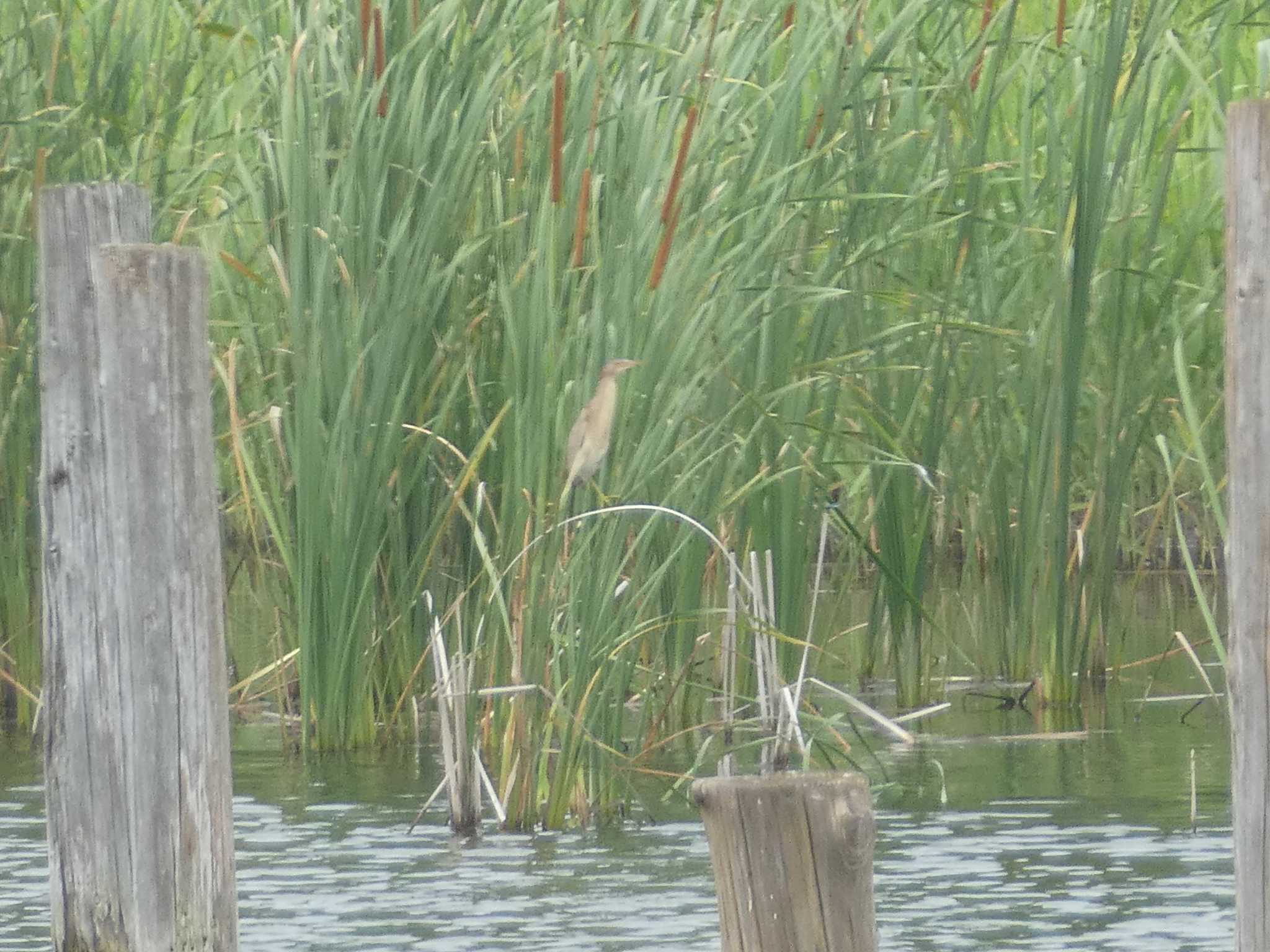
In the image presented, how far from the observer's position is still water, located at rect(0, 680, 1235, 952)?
5508mm

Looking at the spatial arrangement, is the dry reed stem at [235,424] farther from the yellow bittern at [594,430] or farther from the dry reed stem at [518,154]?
the yellow bittern at [594,430]

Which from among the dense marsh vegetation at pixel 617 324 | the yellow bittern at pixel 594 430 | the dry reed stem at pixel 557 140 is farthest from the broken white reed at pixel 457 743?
the dry reed stem at pixel 557 140

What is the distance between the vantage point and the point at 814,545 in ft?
34.4

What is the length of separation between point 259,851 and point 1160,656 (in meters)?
3.18

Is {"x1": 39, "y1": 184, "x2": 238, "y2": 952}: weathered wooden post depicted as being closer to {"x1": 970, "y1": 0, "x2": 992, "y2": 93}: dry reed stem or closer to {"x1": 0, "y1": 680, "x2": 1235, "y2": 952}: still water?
{"x1": 0, "y1": 680, "x2": 1235, "y2": 952}: still water

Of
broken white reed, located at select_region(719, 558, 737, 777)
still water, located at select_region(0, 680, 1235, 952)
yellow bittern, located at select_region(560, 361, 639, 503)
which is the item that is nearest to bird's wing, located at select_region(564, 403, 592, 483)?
yellow bittern, located at select_region(560, 361, 639, 503)

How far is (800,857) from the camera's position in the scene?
385 cm

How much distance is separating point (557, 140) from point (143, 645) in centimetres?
218

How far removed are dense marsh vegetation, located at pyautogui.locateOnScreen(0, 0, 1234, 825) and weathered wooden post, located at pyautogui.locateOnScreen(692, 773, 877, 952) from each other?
1938mm

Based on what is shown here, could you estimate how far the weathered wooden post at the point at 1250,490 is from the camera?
3625 mm

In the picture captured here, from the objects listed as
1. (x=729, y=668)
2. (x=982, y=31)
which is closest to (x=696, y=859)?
(x=729, y=668)

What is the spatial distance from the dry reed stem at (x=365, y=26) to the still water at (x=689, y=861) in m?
1.89

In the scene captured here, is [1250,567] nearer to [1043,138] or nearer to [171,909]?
[171,909]

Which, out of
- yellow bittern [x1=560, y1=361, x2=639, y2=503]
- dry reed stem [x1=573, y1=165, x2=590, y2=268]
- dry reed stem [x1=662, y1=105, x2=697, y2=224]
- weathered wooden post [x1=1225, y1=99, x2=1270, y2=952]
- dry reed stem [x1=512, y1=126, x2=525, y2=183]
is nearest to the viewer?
weathered wooden post [x1=1225, y1=99, x2=1270, y2=952]
